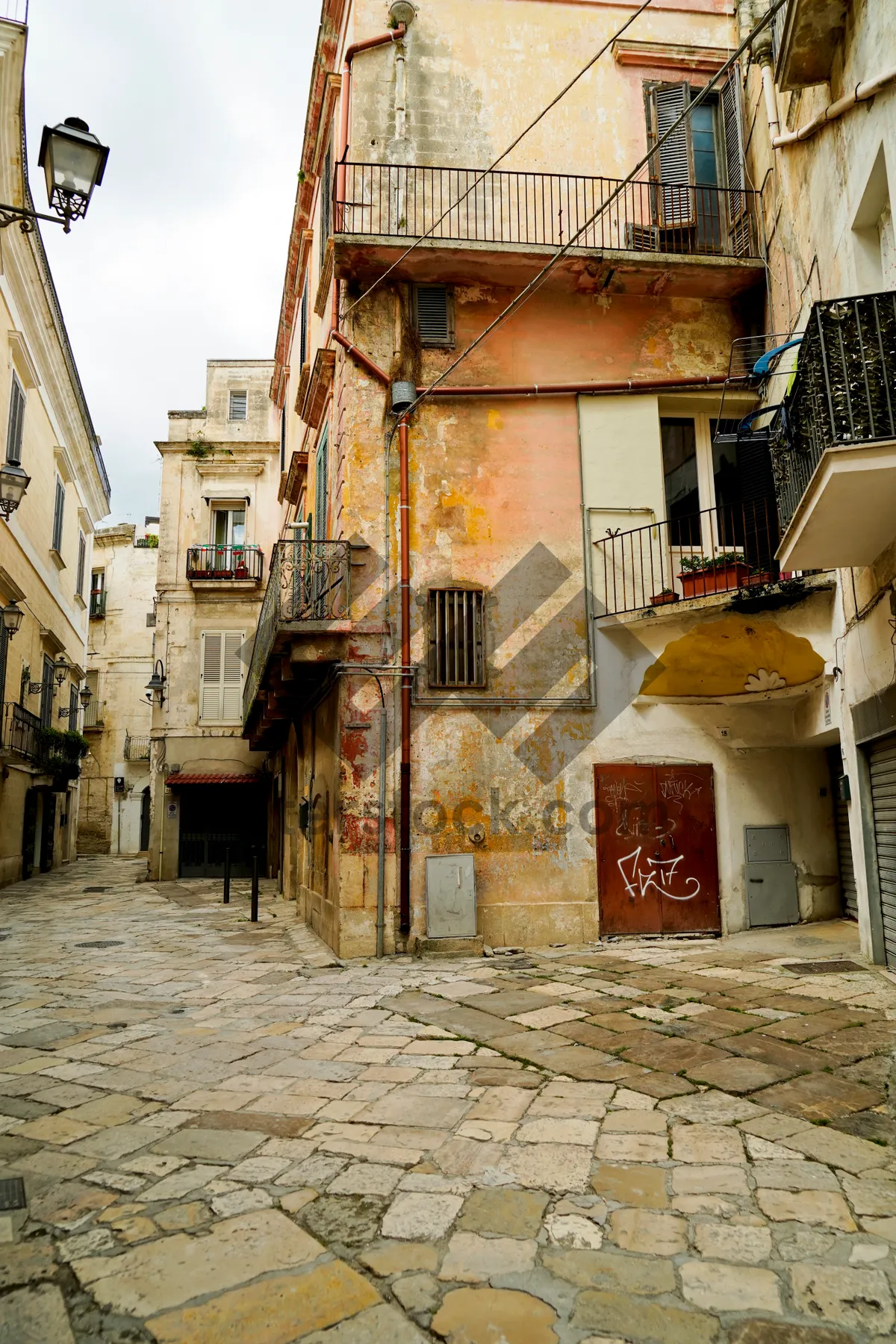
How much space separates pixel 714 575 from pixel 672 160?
222 inches

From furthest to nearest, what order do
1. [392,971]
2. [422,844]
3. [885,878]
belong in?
[422,844], [392,971], [885,878]

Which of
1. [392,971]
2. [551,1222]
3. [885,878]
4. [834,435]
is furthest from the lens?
[392,971]

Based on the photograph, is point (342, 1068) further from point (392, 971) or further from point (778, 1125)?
point (392, 971)

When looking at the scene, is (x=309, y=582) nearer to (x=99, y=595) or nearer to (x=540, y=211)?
(x=540, y=211)

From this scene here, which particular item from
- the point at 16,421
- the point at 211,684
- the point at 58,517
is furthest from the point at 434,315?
the point at 58,517

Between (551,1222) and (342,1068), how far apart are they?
234 cm

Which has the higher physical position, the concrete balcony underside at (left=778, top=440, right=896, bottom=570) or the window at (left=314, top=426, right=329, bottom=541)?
the window at (left=314, top=426, right=329, bottom=541)

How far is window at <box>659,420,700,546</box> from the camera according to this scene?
10.8 m

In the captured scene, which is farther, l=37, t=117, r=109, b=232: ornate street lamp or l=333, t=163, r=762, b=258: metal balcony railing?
l=333, t=163, r=762, b=258: metal balcony railing

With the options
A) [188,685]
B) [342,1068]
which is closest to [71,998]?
[342,1068]

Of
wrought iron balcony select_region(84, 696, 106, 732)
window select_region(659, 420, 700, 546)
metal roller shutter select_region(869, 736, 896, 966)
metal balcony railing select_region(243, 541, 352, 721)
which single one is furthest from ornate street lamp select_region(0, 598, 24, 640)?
wrought iron balcony select_region(84, 696, 106, 732)

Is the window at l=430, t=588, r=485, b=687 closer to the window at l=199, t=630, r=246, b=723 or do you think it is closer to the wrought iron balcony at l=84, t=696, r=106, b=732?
the window at l=199, t=630, r=246, b=723

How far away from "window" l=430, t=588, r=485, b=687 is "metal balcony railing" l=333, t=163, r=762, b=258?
13.3 ft

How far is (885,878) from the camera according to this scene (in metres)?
7.73
